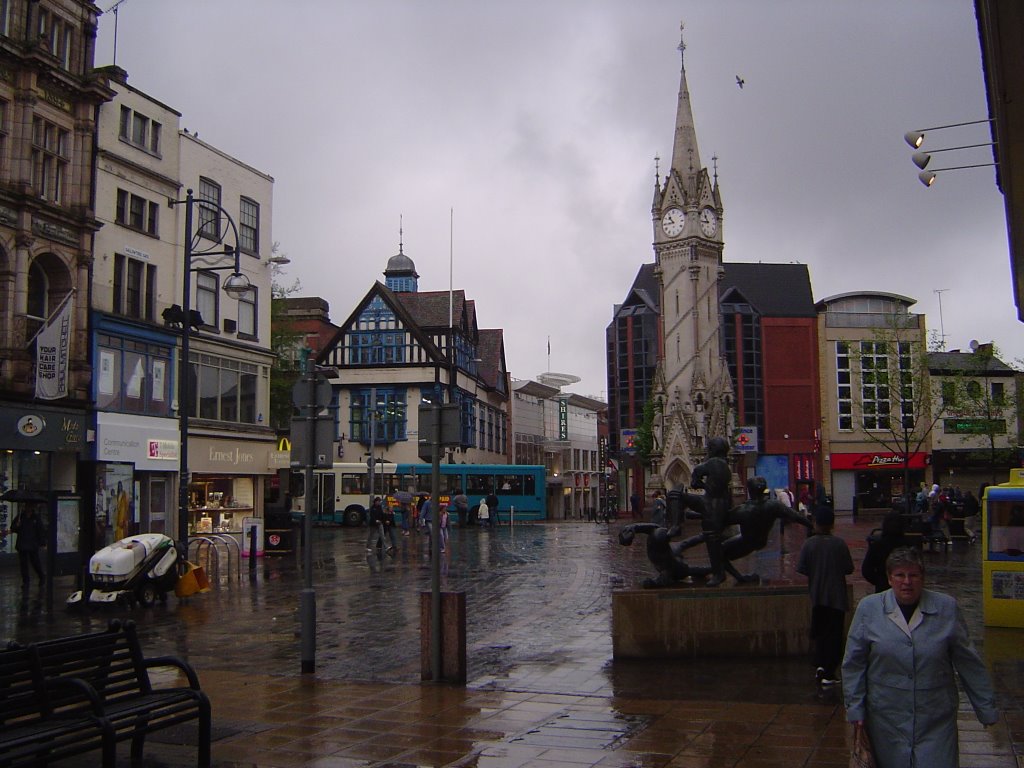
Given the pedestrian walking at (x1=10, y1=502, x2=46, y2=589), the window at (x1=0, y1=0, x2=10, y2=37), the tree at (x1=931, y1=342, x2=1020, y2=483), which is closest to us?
the pedestrian walking at (x1=10, y1=502, x2=46, y2=589)

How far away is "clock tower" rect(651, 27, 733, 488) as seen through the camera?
201 ft

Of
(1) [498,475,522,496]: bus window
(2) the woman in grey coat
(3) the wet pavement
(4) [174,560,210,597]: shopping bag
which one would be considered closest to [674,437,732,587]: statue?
(3) the wet pavement

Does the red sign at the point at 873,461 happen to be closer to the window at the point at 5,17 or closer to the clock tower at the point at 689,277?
the clock tower at the point at 689,277

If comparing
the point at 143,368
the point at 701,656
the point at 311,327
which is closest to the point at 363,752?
the point at 701,656

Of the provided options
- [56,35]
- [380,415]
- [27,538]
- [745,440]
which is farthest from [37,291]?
[745,440]

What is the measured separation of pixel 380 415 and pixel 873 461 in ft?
110

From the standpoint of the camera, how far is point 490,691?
933 cm

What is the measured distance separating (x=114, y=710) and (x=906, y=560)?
15.3 feet

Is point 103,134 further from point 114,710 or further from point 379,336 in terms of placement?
point 379,336

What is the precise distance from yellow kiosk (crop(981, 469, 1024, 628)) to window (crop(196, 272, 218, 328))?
81.8ft

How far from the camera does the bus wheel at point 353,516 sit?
49.2m

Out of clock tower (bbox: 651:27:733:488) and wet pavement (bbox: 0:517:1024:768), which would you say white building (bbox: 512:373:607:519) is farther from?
wet pavement (bbox: 0:517:1024:768)

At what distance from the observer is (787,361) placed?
7275cm

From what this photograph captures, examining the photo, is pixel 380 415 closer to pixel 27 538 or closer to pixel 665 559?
pixel 27 538
